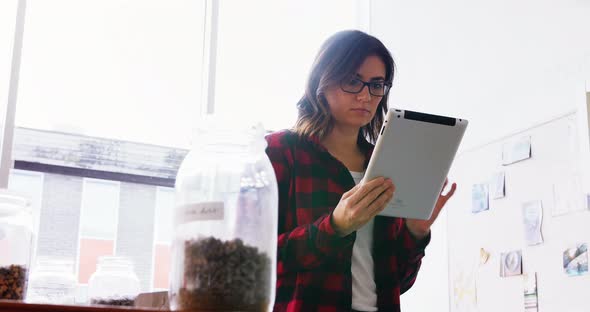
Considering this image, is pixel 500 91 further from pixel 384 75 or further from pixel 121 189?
pixel 121 189

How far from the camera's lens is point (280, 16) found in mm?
3385

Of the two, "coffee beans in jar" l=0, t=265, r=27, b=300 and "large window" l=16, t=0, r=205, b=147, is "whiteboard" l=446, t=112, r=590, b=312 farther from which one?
"coffee beans in jar" l=0, t=265, r=27, b=300

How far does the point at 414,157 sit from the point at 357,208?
23cm

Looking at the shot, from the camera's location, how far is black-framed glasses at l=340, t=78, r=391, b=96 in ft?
4.42

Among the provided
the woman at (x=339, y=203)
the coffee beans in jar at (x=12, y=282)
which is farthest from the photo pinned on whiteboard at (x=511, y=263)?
the coffee beans in jar at (x=12, y=282)

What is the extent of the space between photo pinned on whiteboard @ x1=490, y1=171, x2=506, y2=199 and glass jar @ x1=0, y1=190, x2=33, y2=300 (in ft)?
6.50

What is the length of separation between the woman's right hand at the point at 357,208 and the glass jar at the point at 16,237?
0.44 metres

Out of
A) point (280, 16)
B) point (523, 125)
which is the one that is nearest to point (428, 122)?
point (523, 125)

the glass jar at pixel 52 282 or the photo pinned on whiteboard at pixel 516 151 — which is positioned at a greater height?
the photo pinned on whiteboard at pixel 516 151

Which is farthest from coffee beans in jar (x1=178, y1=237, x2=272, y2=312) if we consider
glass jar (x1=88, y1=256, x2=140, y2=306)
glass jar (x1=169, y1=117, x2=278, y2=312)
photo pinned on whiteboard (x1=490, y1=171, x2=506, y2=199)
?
photo pinned on whiteboard (x1=490, y1=171, x2=506, y2=199)

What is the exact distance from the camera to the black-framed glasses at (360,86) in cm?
135

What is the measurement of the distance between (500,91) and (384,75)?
1.30 metres

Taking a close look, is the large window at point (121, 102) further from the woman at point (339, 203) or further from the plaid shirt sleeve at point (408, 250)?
the plaid shirt sleeve at point (408, 250)

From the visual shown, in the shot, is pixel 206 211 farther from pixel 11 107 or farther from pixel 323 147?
pixel 11 107
